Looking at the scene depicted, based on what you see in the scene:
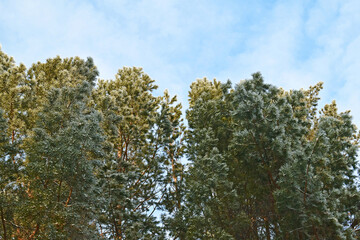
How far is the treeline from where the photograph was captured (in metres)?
7.12

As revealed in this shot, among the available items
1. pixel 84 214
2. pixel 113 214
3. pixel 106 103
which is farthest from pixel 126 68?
pixel 84 214

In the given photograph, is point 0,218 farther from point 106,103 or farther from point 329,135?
point 329,135

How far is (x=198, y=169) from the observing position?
9.18 meters

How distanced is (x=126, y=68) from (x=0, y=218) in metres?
9.19

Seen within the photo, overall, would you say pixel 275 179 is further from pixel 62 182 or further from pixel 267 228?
pixel 62 182

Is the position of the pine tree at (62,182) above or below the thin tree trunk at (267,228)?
above

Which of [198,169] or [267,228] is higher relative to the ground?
[198,169]

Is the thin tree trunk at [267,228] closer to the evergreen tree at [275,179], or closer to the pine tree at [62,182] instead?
the evergreen tree at [275,179]

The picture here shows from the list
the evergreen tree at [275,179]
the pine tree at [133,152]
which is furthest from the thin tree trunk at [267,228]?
the pine tree at [133,152]

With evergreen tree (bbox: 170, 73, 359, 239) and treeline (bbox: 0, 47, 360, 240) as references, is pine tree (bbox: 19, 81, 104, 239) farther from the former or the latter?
evergreen tree (bbox: 170, 73, 359, 239)

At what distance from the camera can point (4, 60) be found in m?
11.9

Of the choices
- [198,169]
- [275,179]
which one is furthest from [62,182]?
[275,179]

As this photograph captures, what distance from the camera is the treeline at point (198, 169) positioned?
23.4 ft

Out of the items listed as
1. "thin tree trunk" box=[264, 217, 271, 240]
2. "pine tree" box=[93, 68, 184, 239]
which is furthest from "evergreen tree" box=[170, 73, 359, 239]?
"pine tree" box=[93, 68, 184, 239]
